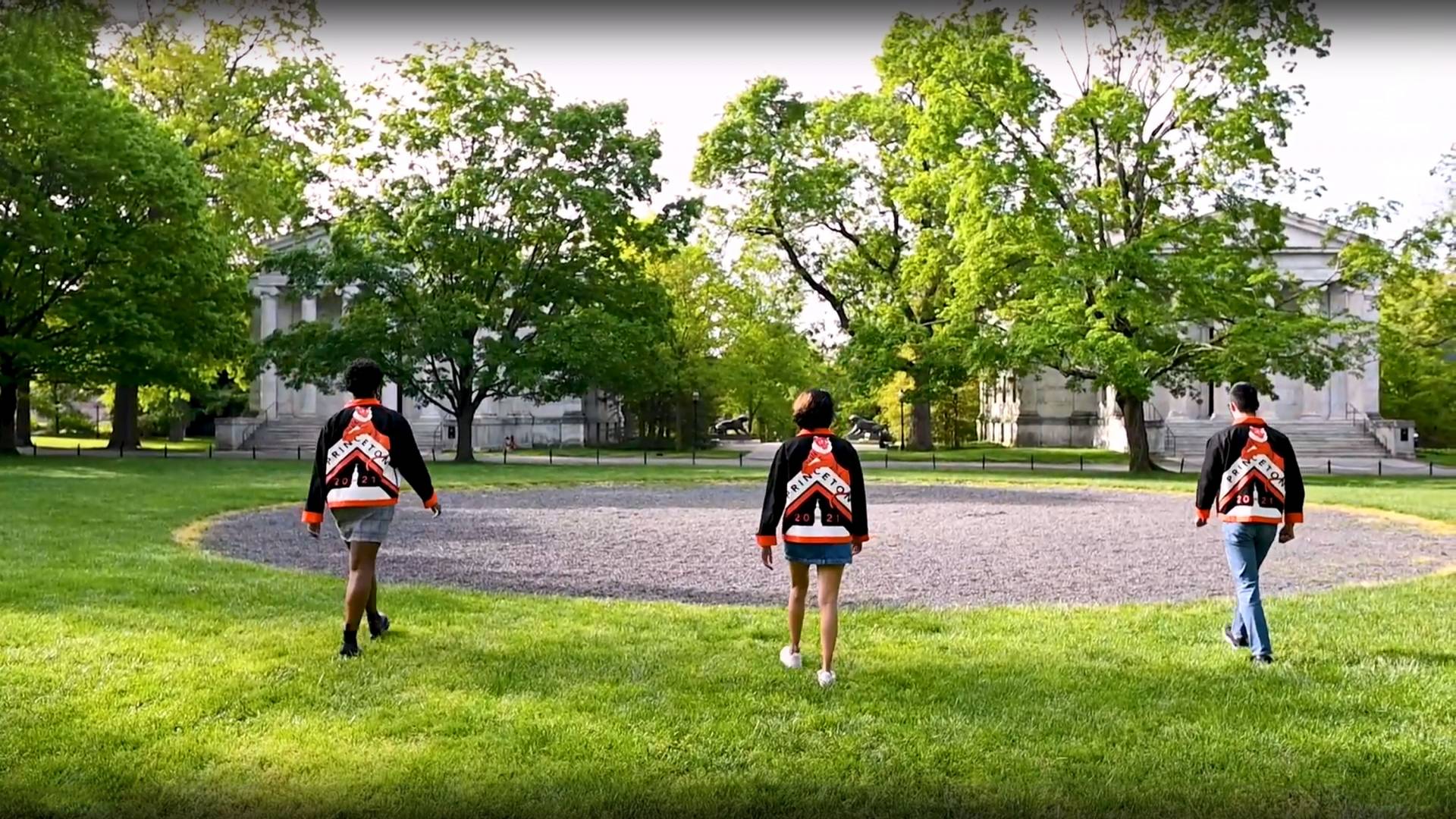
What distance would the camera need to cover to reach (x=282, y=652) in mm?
7223

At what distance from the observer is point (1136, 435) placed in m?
33.3

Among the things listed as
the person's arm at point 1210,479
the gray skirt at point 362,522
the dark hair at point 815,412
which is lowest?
the gray skirt at point 362,522

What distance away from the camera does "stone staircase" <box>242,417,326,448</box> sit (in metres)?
46.9

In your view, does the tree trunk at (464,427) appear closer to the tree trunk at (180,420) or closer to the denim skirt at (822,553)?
the tree trunk at (180,420)

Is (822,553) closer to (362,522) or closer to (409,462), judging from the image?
(409,462)

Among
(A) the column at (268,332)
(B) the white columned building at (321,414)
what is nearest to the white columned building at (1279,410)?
(B) the white columned building at (321,414)

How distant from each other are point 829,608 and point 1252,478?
303 centimetres

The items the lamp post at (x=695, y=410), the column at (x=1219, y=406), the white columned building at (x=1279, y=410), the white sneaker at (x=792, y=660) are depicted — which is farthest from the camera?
the column at (x=1219, y=406)

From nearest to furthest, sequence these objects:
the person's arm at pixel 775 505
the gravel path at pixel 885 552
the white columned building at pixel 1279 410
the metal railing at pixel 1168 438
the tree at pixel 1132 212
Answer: the person's arm at pixel 775 505, the gravel path at pixel 885 552, the tree at pixel 1132 212, the white columned building at pixel 1279 410, the metal railing at pixel 1168 438

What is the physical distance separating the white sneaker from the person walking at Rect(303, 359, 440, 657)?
2.39 m

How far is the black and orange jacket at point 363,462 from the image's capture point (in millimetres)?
7285

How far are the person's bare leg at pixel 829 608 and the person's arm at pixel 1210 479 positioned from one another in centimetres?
271

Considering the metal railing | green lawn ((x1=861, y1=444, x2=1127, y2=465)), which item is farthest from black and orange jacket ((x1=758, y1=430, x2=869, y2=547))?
the metal railing

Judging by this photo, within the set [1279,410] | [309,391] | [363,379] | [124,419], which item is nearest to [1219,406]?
[1279,410]
